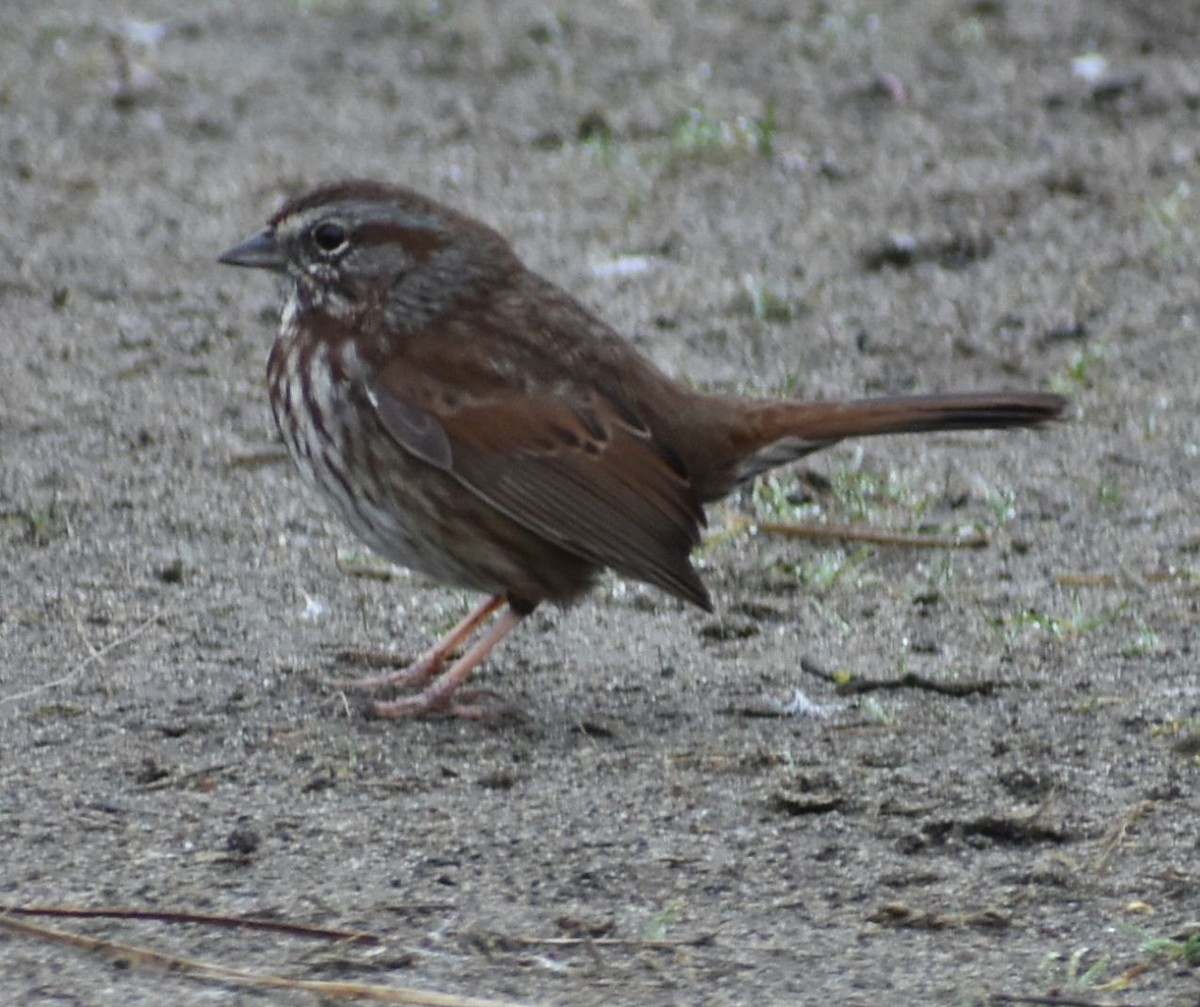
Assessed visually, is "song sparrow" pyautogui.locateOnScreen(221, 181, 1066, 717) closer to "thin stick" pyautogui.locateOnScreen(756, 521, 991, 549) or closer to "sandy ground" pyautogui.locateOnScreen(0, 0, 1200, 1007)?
"sandy ground" pyautogui.locateOnScreen(0, 0, 1200, 1007)

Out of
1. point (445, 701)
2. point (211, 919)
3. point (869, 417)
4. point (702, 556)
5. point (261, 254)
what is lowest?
point (702, 556)

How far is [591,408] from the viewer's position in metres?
5.08

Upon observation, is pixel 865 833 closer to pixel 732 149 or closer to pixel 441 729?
pixel 441 729

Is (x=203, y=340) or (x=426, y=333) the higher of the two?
(x=426, y=333)

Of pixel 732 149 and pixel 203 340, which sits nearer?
pixel 203 340

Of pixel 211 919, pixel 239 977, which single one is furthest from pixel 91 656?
pixel 239 977

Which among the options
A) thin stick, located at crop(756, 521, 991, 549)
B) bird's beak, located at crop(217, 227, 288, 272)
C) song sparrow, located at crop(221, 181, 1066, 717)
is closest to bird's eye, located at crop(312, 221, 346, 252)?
song sparrow, located at crop(221, 181, 1066, 717)

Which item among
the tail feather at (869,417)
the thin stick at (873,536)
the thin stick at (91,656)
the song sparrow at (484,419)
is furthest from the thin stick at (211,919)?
the thin stick at (873,536)

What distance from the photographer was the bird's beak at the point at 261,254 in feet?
17.6

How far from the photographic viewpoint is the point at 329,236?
527 centimetres

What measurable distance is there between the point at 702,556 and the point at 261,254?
1.38 meters

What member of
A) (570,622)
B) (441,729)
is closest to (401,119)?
(570,622)

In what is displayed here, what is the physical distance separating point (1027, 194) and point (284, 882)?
5.09 meters

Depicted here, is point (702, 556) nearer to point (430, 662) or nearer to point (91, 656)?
point (430, 662)
